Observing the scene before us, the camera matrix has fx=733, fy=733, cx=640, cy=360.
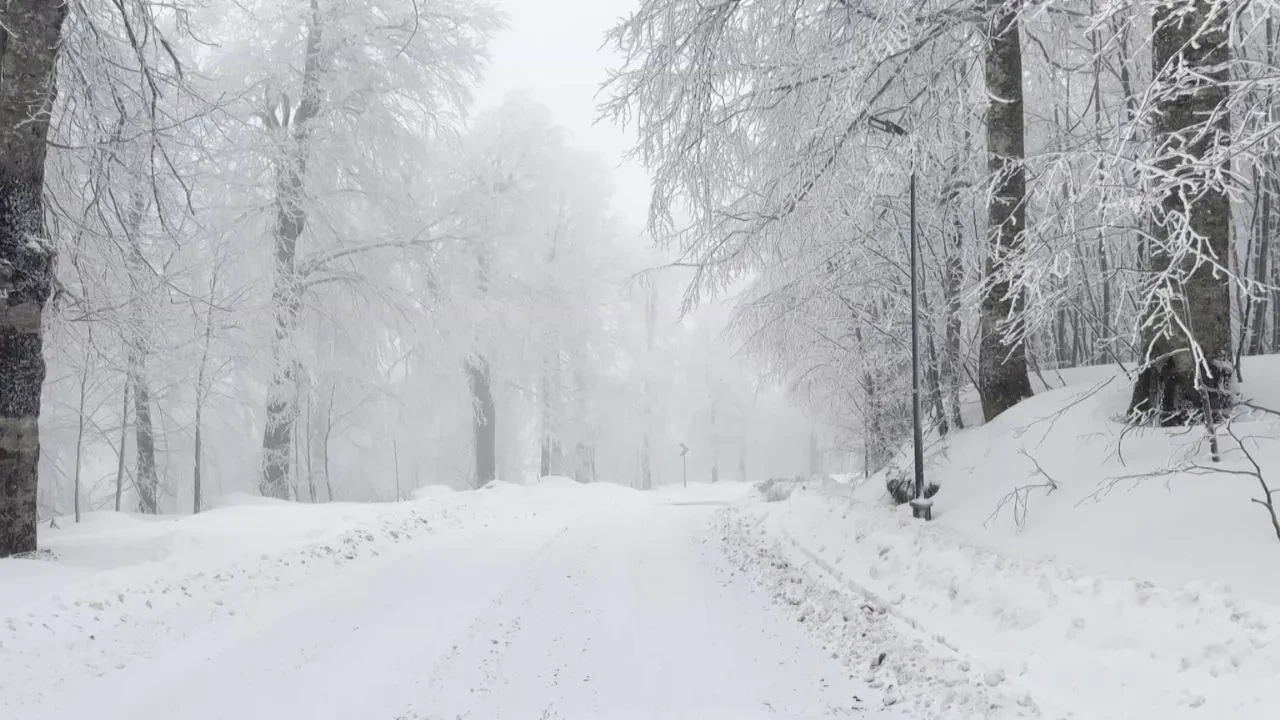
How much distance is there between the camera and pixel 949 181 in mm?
9336

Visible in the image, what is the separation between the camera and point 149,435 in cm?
1563

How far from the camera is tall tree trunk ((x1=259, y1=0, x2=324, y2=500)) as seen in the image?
13570 millimetres

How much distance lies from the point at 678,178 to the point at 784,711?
584 cm

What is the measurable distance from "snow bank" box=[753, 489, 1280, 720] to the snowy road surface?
3.01 feet

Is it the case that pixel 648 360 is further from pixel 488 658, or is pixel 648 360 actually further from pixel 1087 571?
pixel 1087 571

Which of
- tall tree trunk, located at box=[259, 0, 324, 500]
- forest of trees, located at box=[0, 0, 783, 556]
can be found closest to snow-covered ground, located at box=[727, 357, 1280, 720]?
forest of trees, located at box=[0, 0, 783, 556]

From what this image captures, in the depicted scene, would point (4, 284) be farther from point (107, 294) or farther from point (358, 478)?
point (358, 478)

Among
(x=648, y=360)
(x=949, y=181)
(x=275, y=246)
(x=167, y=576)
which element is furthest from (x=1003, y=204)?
(x=648, y=360)

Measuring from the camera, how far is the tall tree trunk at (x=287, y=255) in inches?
534

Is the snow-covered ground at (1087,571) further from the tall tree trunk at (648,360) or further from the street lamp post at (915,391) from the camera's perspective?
the tall tree trunk at (648,360)

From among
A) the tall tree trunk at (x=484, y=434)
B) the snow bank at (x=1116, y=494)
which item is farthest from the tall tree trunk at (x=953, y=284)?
the tall tree trunk at (x=484, y=434)

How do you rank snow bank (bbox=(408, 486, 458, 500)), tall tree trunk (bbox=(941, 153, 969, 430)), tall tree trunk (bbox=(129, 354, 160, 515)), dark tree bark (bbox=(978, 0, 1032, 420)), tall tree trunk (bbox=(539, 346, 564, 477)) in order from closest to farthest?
dark tree bark (bbox=(978, 0, 1032, 420)) < tall tree trunk (bbox=(941, 153, 969, 430)) < tall tree trunk (bbox=(129, 354, 160, 515)) < snow bank (bbox=(408, 486, 458, 500)) < tall tree trunk (bbox=(539, 346, 564, 477))

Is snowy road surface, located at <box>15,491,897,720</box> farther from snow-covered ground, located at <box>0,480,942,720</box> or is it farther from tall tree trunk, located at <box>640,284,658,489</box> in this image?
tall tree trunk, located at <box>640,284,658,489</box>

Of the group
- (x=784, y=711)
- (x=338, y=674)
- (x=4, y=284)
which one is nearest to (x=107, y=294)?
(x=4, y=284)
